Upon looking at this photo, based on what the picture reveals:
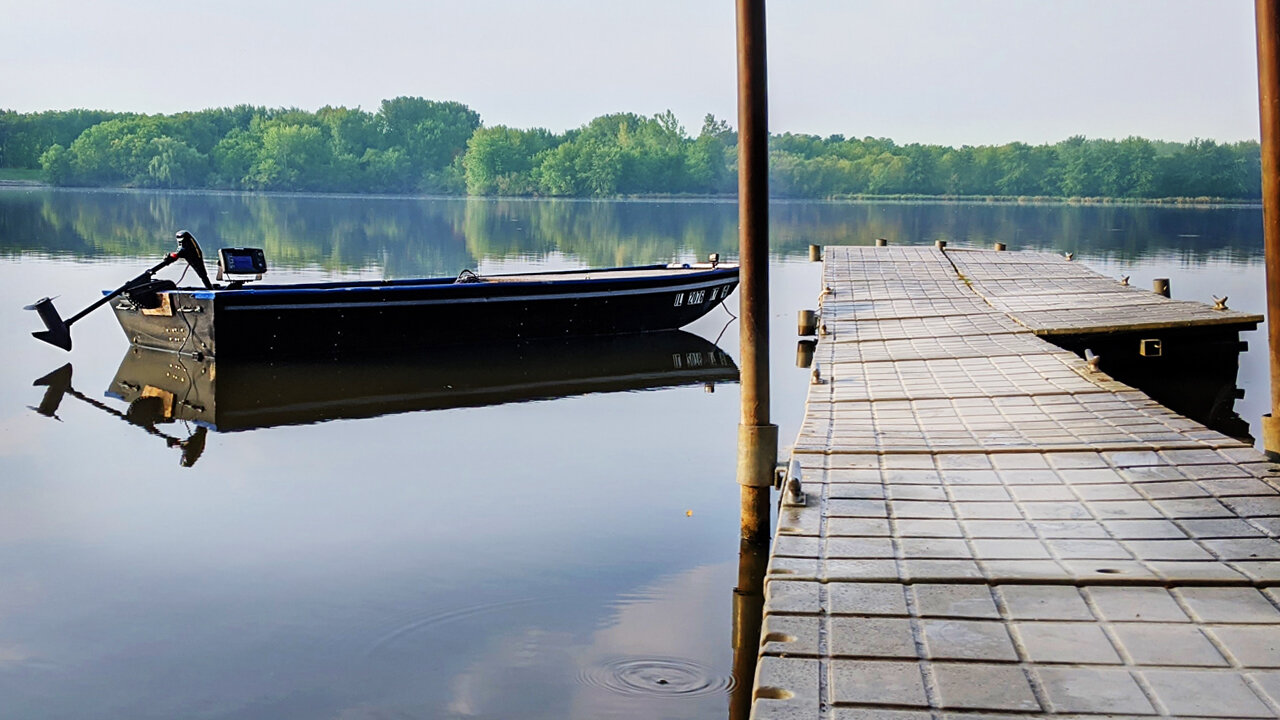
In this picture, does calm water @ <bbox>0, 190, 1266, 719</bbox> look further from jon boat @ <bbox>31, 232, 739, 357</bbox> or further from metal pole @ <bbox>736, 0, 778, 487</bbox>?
metal pole @ <bbox>736, 0, 778, 487</bbox>

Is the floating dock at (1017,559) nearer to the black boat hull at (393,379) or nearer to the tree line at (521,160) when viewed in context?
the black boat hull at (393,379)

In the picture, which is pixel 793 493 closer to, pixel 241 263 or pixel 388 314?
pixel 388 314

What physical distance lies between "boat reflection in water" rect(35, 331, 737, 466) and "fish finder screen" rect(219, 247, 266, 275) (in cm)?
138

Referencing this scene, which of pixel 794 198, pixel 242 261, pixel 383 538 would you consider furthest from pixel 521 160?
pixel 383 538

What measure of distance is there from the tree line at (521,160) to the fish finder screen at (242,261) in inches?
4467

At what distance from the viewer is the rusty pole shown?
706 cm

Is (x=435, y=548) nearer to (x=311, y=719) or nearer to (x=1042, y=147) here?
(x=311, y=719)

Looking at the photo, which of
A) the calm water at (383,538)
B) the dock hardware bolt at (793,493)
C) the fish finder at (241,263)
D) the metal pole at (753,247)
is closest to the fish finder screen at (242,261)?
the fish finder at (241,263)

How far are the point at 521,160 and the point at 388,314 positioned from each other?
125 metres

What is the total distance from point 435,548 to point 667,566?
1.43m

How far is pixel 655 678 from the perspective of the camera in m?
5.62

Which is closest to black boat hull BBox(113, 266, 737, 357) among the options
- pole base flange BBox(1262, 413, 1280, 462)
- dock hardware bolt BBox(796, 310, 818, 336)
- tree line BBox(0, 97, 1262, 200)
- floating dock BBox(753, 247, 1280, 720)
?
dock hardware bolt BBox(796, 310, 818, 336)

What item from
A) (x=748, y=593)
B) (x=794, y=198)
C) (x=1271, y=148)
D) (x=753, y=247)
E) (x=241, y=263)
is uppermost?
(x=1271, y=148)

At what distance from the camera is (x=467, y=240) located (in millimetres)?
44656
